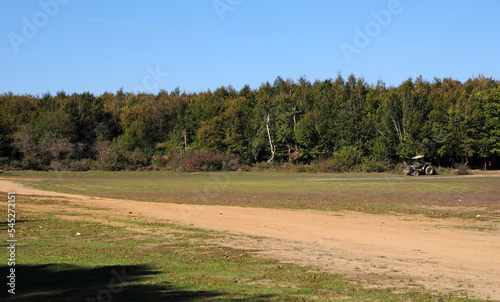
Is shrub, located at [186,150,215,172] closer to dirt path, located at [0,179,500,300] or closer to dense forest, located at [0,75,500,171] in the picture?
dense forest, located at [0,75,500,171]

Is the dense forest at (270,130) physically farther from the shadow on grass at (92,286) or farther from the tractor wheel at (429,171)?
the shadow on grass at (92,286)

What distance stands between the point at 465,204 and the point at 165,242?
17.6 m

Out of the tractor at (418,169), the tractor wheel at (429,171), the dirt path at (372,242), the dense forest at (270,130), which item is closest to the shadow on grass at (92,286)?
the dirt path at (372,242)

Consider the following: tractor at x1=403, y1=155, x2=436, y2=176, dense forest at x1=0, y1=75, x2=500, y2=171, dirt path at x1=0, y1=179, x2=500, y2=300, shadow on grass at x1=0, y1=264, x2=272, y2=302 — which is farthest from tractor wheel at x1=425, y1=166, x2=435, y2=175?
shadow on grass at x1=0, y1=264, x2=272, y2=302

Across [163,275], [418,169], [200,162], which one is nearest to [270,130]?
[200,162]

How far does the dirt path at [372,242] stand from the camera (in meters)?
10.2

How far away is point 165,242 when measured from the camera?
46.5 feet

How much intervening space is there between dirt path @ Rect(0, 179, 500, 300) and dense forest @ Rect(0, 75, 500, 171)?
46228 millimetres

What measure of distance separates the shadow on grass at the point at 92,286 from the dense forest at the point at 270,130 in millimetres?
57559

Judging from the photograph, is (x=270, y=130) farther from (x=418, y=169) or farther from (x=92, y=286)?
(x=92, y=286)

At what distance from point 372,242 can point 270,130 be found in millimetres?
63240

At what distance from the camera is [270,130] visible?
254 ft

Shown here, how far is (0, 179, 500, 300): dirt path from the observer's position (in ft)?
33.3

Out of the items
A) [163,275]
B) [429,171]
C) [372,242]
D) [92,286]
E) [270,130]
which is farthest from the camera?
[270,130]
